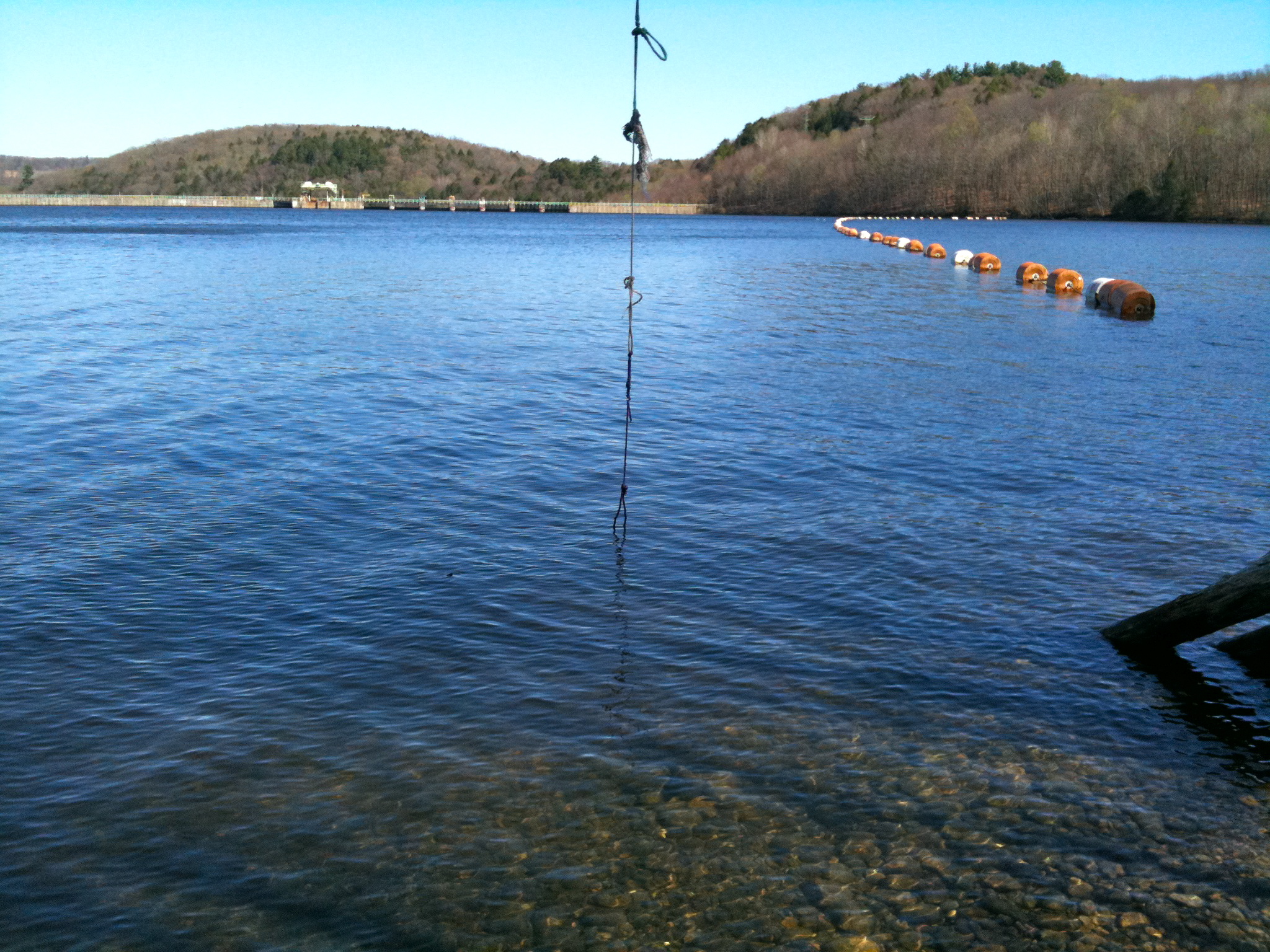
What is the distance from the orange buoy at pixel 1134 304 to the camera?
35125 mm

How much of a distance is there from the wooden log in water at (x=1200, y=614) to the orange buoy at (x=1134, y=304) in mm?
29242

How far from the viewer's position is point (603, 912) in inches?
217

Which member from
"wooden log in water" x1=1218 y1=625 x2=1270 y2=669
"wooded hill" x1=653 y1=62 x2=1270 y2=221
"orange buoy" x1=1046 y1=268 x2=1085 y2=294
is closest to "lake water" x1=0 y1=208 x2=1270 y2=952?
"wooden log in water" x1=1218 y1=625 x2=1270 y2=669

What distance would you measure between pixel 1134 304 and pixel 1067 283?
7.73m

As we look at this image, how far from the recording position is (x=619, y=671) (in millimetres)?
8391

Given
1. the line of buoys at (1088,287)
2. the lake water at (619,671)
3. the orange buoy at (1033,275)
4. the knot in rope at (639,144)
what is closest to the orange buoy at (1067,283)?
the line of buoys at (1088,287)

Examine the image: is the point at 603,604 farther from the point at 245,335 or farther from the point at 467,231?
the point at 467,231

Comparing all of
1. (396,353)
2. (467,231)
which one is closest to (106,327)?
(396,353)

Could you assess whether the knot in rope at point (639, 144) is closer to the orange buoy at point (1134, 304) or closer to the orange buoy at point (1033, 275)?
the orange buoy at point (1134, 304)

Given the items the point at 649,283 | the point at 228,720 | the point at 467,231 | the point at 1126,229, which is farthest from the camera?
the point at 467,231

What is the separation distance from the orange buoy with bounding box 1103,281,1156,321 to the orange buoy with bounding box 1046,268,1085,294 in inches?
233

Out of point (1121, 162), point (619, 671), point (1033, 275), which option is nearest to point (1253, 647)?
point (619, 671)

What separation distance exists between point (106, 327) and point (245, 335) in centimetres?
408

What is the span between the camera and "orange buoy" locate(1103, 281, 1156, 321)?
35125mm
